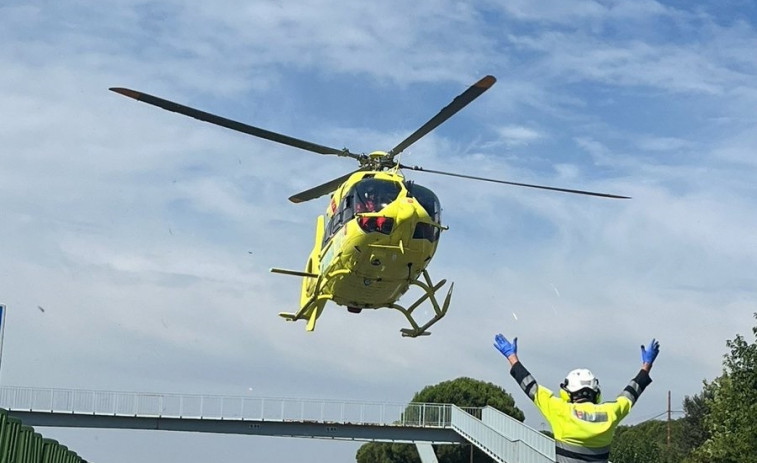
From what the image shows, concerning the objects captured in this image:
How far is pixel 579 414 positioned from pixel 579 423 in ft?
0.24

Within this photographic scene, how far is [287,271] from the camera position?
1233 inches

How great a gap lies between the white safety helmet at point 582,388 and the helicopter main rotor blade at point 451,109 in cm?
1585

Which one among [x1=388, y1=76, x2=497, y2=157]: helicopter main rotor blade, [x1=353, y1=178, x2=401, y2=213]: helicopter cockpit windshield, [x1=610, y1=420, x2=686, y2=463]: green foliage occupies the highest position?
[x1=610, y1=420, x2=686, y2=463]: green foliage

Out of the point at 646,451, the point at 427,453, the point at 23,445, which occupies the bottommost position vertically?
the point at 23,445

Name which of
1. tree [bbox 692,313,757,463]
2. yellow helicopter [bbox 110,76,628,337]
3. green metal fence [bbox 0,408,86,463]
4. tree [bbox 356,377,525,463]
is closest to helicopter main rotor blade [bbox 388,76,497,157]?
yellow helicopter [bbox 110,76,628,337]

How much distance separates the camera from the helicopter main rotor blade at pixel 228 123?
2752cm

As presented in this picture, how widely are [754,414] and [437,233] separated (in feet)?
108

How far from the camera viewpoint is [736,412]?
55.6 meters

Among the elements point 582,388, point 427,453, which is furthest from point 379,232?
point 427,453

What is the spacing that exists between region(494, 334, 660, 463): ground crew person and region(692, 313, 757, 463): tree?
47.0m

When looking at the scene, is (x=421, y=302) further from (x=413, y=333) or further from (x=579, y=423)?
(x=579, y=423)

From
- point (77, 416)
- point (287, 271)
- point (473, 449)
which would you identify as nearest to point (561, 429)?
point (287, 271)

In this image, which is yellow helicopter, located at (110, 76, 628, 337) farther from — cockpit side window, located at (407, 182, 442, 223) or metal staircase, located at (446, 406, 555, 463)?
metal staircase, located at (446, 406, 555, 463)

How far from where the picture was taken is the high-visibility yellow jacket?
9469mm
